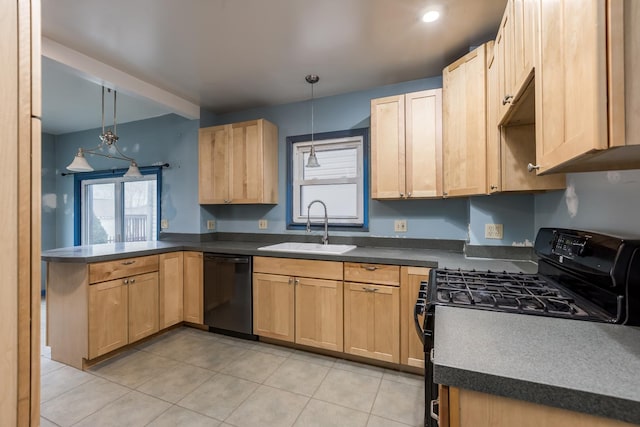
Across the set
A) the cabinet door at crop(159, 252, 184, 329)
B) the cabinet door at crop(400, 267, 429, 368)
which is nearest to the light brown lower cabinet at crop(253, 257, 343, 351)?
the cabinet door at crop(400, 267, 429, 368)

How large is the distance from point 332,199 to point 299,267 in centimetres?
90

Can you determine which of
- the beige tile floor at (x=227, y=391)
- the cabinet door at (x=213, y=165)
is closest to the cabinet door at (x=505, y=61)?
the beige tile floor at (x=227, y=391)

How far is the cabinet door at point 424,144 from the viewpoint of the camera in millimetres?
2241

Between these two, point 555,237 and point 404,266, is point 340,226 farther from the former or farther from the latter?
point 555,237

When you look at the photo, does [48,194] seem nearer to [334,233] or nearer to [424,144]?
[334,233]

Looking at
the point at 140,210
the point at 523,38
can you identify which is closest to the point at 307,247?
the point at 523,38

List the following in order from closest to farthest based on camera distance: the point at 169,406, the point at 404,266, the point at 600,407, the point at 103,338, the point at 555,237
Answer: the point at 600,407 → the point at 555,237 → the point at 169,406 → the point at 404,266 → the point at 103,338

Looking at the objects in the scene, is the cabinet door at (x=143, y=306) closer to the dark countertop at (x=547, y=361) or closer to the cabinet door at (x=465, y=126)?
the dark countertop at (x=547, y=361)

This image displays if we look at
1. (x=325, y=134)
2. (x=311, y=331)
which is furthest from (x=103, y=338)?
(x=325, y=134)

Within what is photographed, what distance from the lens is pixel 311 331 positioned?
2404 mm

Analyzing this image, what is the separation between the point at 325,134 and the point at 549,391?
107 inches

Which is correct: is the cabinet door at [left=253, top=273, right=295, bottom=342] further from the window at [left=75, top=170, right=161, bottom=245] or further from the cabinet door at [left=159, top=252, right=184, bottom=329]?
the window at [left=75, top=170, right=161, bottom=245]

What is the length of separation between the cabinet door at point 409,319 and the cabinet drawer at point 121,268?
2.25 meters

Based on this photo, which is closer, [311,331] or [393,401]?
[393,401]
